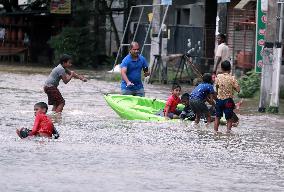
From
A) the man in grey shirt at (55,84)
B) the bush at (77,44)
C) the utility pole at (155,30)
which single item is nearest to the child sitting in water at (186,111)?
the man in grey shirt at (55,84)

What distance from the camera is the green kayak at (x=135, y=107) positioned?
18.6 m

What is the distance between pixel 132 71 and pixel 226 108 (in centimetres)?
302

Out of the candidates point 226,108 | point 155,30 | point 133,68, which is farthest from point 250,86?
point 226,108

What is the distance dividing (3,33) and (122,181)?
37.6 metres

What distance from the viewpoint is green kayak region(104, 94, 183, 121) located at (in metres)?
18.6

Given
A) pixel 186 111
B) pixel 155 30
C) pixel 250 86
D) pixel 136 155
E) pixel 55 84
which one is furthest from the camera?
pixel 155 30

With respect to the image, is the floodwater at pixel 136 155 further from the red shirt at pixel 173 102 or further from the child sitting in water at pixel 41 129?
the red shirt at pixel 173 102

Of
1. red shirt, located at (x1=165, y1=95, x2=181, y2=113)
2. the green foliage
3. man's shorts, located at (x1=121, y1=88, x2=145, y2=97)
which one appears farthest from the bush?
red shirt, located at (x1=165, y1=95, x2=181, y2=113)

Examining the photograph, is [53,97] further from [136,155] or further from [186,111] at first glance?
[136,155]

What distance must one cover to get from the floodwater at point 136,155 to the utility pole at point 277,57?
0.74m

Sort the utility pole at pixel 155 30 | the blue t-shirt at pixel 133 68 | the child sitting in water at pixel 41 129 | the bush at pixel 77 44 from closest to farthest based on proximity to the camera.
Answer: the child sitting in water at pixel 41 129 → the blue t-shirt at pixel 133 68 → the utility pole at pixel 155 30 → the bush at pixel 77 44

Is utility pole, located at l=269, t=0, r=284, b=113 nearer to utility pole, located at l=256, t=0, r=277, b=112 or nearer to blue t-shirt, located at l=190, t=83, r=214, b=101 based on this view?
utility pole, located at l=256, t=0, r=277, b=112

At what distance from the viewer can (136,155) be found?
13711mm

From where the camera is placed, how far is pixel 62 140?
15156 mm
